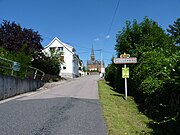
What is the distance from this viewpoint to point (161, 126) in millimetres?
7191

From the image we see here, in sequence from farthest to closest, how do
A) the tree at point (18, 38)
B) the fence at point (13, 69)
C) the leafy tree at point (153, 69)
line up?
the tree at point (18, 38), the fence at point (13, 69), the leafy tree at point (153, 69)

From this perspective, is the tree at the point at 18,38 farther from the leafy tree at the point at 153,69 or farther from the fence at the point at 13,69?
the leafy tree at the point at 153,69

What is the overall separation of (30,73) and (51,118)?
12319 millimetres

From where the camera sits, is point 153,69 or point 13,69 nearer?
point 153,69

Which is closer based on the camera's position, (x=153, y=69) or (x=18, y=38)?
(x=153, y=69)

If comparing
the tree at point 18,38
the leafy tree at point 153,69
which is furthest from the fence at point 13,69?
the tree at point 18,38

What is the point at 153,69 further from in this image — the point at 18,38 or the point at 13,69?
the point at 18,38

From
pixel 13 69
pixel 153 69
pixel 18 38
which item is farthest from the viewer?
pixel 18 38

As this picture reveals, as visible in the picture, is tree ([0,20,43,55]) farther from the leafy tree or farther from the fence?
the leafy tree

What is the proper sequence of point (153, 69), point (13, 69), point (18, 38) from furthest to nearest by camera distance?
1. point (18, 38)
2. point (13, 69)
3. point (153, 69)

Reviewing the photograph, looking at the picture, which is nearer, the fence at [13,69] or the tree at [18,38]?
the fence at [13,69]

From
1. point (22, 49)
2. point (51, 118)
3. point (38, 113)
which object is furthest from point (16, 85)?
point (22, 49)

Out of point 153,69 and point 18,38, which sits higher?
point 18,38

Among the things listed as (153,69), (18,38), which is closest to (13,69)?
(153,69)
